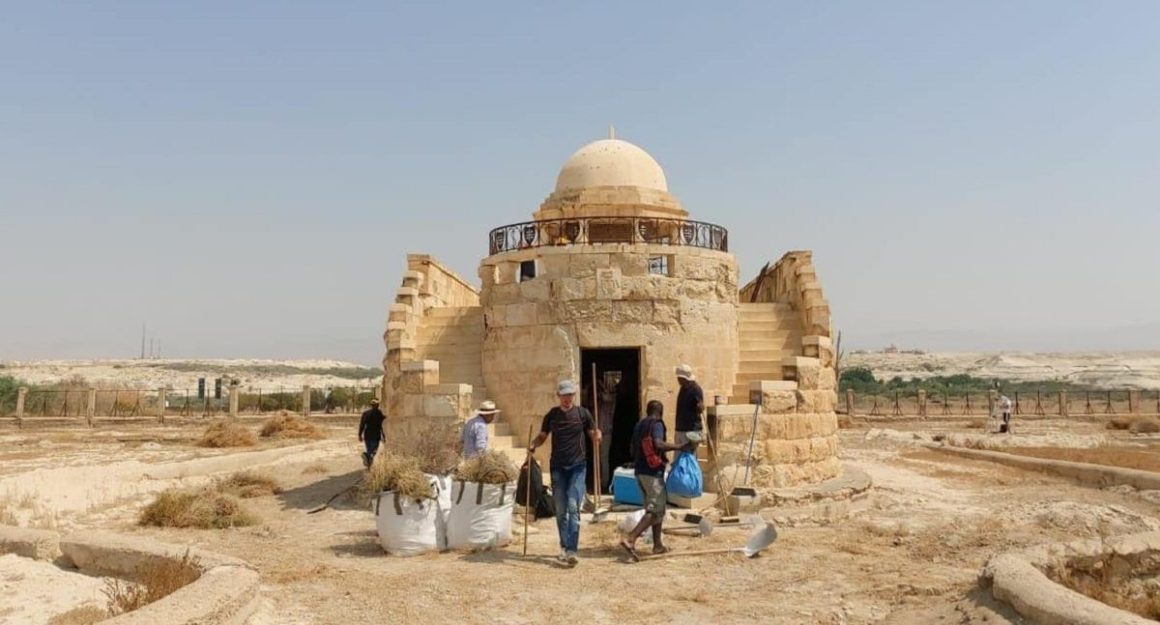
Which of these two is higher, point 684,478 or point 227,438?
point 684,478

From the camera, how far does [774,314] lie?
1440 cm

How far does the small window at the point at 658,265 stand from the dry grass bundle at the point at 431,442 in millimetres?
3817

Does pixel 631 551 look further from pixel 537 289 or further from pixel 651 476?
pixel 537 289

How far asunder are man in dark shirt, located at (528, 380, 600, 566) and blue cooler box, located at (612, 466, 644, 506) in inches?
99.7

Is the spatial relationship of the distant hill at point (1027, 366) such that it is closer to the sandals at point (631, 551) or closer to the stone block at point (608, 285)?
the stone block at point (608, 285)

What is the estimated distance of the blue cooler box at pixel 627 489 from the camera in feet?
34.3

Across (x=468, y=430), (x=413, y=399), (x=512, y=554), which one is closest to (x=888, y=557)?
(x=512, y=554)

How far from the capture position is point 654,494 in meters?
8.06

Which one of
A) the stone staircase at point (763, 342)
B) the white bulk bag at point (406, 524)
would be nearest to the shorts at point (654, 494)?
the white bulk bag at point (406, 524)

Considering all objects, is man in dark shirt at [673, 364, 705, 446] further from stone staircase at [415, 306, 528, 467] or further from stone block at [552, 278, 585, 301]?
stone staircase at [415, 306, 528, 467]

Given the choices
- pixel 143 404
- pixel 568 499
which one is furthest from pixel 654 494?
pixel 143 404

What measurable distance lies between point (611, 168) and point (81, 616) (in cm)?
1132

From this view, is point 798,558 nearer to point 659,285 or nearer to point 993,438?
point 659,285

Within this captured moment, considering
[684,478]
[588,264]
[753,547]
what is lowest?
[753,547]
